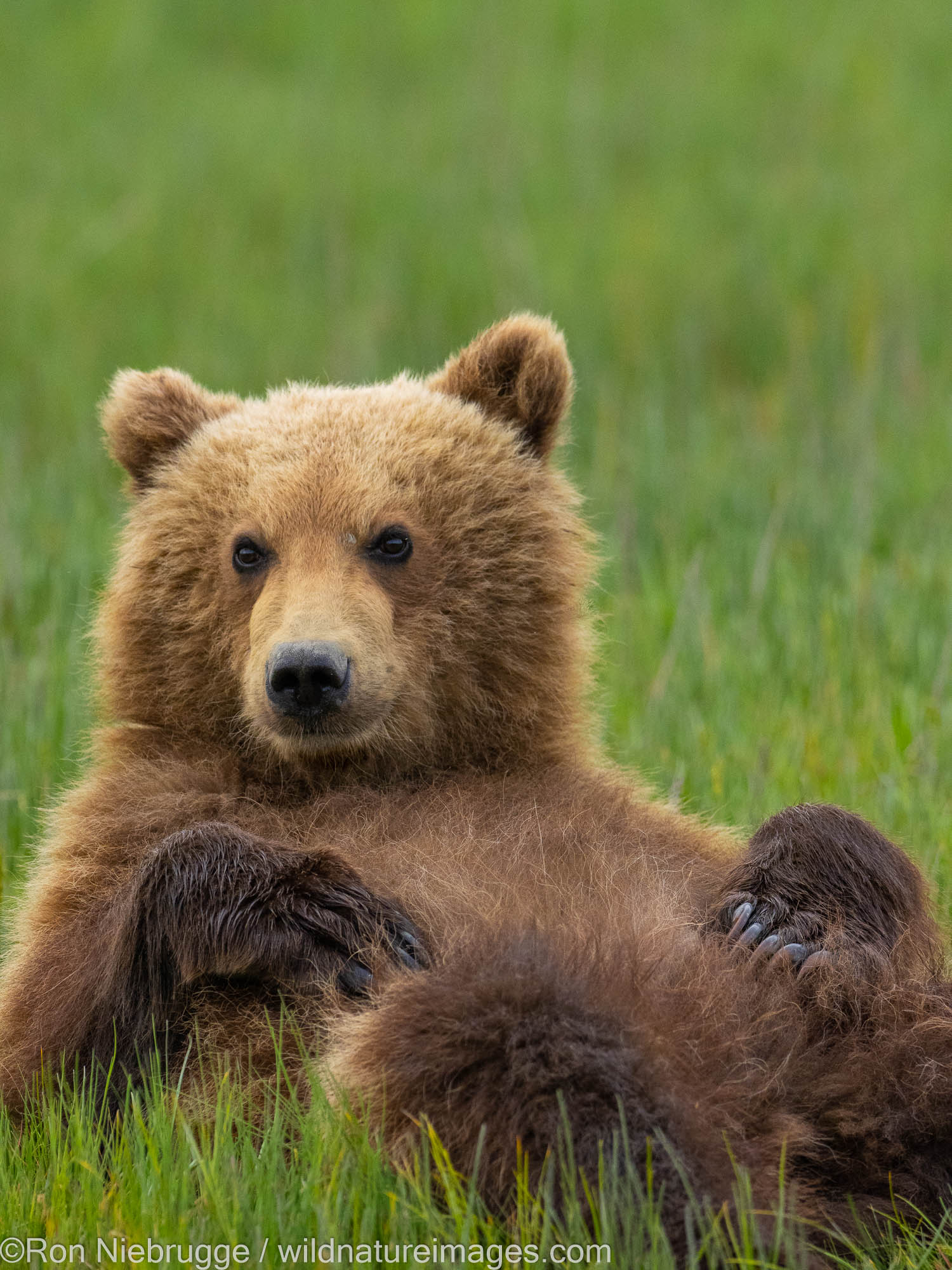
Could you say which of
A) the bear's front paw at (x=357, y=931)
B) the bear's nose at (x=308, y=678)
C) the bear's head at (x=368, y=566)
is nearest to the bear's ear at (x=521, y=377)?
the bear's head at (x=368, y=566)

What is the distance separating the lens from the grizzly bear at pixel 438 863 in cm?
267

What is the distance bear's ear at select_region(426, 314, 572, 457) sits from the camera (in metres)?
4.37

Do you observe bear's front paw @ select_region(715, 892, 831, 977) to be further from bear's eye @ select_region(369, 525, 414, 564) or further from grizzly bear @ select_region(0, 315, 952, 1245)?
bear's eye @ select_region(369, 525, 414, 564)

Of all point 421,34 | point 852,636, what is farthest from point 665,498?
point 421,34

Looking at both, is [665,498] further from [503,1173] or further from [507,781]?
[503,1173]

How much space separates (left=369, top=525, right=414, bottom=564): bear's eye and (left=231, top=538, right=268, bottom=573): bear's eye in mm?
281

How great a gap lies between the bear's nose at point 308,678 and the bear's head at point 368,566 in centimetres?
2

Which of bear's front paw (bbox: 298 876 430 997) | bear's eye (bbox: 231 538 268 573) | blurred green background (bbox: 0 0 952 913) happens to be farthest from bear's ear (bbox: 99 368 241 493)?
bear's front paw (bbox: 298 876 430 997)

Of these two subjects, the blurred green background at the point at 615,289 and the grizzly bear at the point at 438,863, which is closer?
the grizzly bear at the point at 438,863

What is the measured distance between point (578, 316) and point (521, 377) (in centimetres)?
673

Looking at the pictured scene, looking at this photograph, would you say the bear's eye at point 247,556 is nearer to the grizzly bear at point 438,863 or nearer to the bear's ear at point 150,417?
the grizzly bear at point 438,863

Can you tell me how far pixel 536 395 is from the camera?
4.39 m

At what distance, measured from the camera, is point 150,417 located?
4.40 m

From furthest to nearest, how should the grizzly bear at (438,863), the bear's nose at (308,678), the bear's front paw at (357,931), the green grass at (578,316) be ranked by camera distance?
the green grass at (578,316) < the bear's nose at (308,678) < the bear's front paw at (357,931) < the grizzly bear at (438,863)
